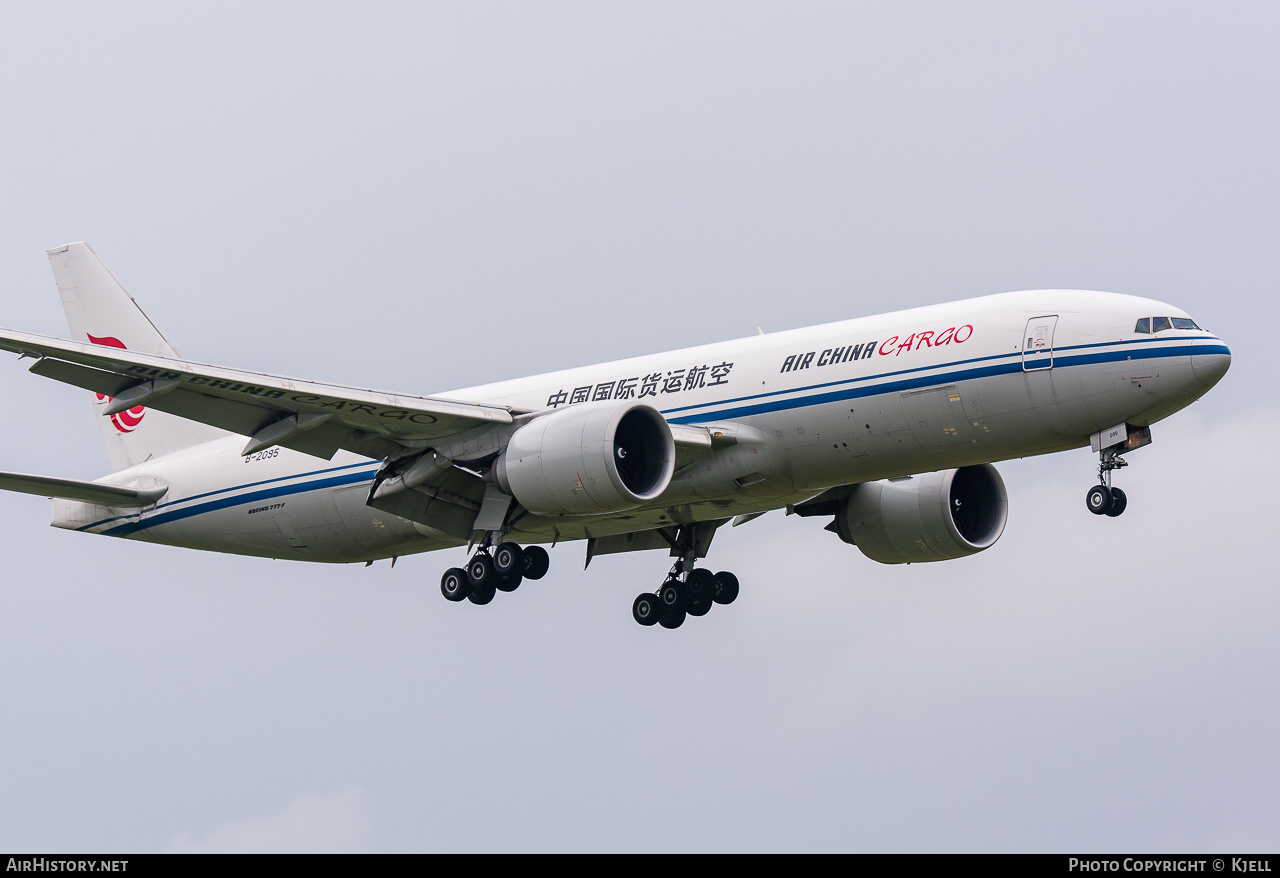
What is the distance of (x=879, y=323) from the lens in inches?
1196

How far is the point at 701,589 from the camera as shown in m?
37.9

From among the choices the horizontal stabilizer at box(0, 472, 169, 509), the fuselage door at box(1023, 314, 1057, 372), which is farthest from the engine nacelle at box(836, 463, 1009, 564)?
the horizontal stabilizer at box(0, 472, 169, 509)

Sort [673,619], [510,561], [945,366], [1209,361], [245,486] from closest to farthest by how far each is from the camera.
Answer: [1209,361] < [945,366] < [510,561] < [245,486] < [673,619]

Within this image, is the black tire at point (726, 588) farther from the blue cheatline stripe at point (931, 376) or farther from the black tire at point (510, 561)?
the blue cheatline stripe at point (931, 376)

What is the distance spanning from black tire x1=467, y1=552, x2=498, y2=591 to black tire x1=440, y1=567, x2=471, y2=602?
151mm

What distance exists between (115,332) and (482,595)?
12813 millimetres

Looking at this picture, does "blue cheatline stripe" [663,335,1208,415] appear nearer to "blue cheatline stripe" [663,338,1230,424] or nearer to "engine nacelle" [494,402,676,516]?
"blue cheatline stripe" [663,338,1230,424]

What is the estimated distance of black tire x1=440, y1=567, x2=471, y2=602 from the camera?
108 ft

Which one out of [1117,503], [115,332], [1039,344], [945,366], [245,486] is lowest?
[1117,503]

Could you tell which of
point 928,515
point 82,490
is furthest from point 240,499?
point 928,515

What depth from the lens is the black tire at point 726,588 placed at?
124 feet

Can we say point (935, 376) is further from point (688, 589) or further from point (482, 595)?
point (688, 589)
